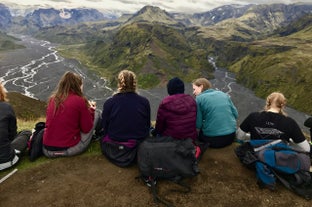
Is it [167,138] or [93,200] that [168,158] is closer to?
[167,138]

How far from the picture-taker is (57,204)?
397 inches

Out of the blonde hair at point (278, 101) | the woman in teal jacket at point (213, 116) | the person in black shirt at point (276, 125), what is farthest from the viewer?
the woman in teal jacket at point (213, 116)

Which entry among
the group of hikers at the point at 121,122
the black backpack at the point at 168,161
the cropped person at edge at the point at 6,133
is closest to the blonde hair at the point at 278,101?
the group of hikers at the point at 121,122

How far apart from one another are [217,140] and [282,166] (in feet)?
12.1

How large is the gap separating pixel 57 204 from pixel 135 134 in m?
3.87

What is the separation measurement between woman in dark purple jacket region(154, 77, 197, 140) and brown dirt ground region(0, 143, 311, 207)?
1973 mm

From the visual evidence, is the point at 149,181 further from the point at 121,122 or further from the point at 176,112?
the point at 176,112

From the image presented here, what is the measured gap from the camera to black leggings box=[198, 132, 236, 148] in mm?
14233

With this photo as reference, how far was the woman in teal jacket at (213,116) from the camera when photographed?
13656 millimetres

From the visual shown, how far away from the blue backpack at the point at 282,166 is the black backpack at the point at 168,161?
279 cm

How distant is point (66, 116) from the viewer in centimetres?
1182

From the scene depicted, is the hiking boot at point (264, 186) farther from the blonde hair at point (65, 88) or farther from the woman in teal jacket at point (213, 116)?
the blonde hair at point (65, 88)

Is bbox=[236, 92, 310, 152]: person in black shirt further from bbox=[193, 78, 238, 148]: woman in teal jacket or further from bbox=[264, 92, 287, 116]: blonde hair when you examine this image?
bbox=[193, 78, 238, 148]: woman in teal jacket

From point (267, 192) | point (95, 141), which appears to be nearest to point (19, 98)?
point (95, 141)
